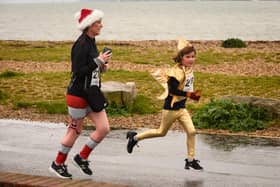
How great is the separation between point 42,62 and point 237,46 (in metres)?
10.2

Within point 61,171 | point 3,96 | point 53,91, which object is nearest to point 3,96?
point 3,96

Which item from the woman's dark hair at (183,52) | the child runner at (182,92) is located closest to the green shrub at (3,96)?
the child runner at (182,92)

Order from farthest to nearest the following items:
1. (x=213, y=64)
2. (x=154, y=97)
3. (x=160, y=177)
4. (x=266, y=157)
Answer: (x=213, y=64) < (x=154, y=97) < (x=266, y=157) < (x=160, y=177)

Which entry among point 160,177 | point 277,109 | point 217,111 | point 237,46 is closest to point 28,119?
point 217,111

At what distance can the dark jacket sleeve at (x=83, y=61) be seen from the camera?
698cm

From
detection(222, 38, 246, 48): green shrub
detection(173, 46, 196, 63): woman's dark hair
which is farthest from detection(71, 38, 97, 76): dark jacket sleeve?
detection(222, 38, 246, 48): green shrub

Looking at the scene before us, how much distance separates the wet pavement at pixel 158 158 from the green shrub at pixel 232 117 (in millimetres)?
875

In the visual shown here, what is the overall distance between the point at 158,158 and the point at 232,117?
117 inches

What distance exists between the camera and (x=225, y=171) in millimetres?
7719

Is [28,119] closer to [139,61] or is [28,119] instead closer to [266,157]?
[266,157]

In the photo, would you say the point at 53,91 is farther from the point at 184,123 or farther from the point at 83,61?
the point at 83,61

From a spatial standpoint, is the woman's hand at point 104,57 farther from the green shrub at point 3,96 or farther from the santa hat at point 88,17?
the green shrub at point 3,96

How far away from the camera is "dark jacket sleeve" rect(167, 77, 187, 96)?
777cm

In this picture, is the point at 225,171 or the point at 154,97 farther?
the point at 154,97
